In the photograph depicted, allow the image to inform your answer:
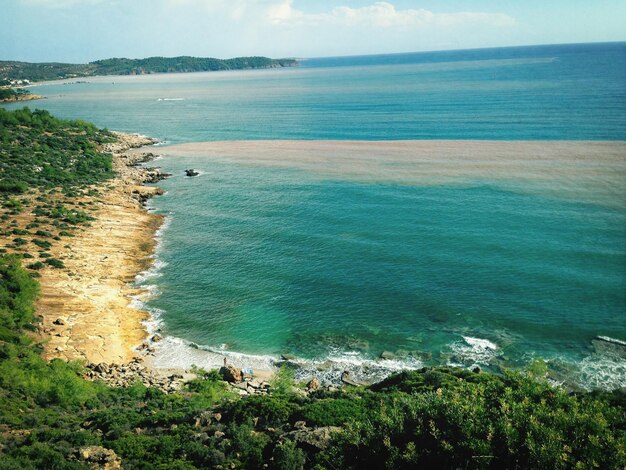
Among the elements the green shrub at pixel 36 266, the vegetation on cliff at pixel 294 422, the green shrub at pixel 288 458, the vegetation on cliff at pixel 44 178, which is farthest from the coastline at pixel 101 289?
the green shrub at pixel 288 458

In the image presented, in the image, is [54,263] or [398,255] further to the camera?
[398,255]

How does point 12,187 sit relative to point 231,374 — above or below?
above

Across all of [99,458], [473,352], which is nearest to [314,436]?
[99,458]

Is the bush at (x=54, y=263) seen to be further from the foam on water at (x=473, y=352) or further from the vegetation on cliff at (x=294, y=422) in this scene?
the foam on water at (x=473, y=352)

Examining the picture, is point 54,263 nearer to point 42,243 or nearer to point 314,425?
point 42,243

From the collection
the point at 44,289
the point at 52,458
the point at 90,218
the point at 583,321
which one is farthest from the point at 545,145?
the point at 52,458
